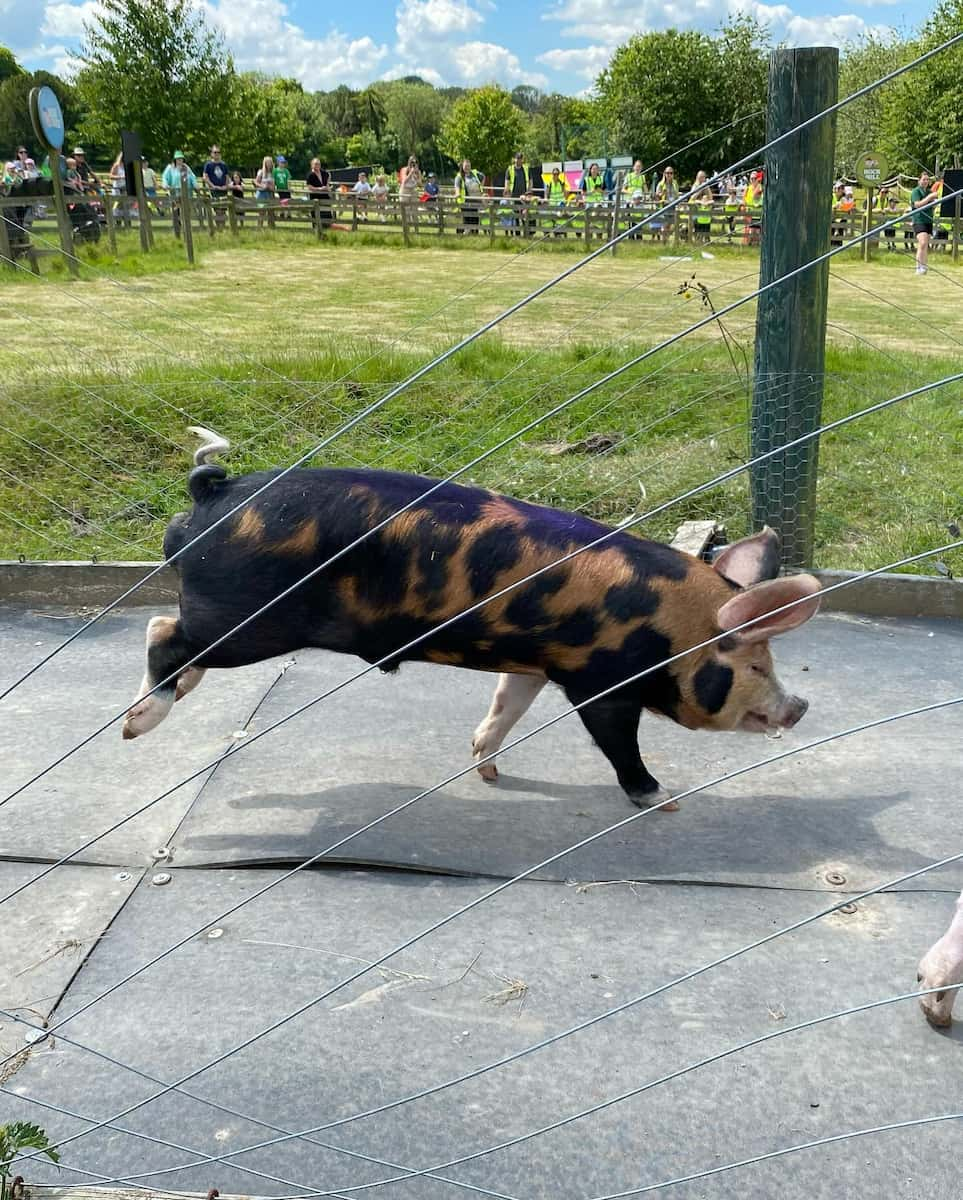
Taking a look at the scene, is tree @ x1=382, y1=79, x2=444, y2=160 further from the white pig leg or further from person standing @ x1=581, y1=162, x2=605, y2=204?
the white pig leg

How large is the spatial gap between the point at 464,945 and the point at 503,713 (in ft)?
3.06

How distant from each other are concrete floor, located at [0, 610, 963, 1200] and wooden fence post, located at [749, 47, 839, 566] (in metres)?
1.09

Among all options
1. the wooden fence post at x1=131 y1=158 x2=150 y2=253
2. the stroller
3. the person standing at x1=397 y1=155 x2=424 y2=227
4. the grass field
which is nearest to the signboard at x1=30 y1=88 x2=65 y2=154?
the grass field

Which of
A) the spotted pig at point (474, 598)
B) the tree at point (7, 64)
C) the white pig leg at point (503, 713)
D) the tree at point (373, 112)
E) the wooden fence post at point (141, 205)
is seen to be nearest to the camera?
the spotted pig at point (474, 598)

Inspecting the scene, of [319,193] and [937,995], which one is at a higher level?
[319,193]

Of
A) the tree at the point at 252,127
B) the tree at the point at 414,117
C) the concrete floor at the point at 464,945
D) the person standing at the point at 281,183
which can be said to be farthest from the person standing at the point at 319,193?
the tree at the point at 414,117

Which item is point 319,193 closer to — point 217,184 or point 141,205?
point 217,184

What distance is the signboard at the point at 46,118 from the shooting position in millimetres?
10953

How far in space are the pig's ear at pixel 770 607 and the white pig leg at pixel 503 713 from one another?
675mm

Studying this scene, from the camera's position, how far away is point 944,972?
2.42 m

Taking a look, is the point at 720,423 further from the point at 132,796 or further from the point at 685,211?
the point at 685,211

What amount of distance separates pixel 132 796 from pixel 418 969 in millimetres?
1193

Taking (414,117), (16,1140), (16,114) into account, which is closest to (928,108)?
(16,1140)

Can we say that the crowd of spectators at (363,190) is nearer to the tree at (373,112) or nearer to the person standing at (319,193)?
the person standing at (319,193)
